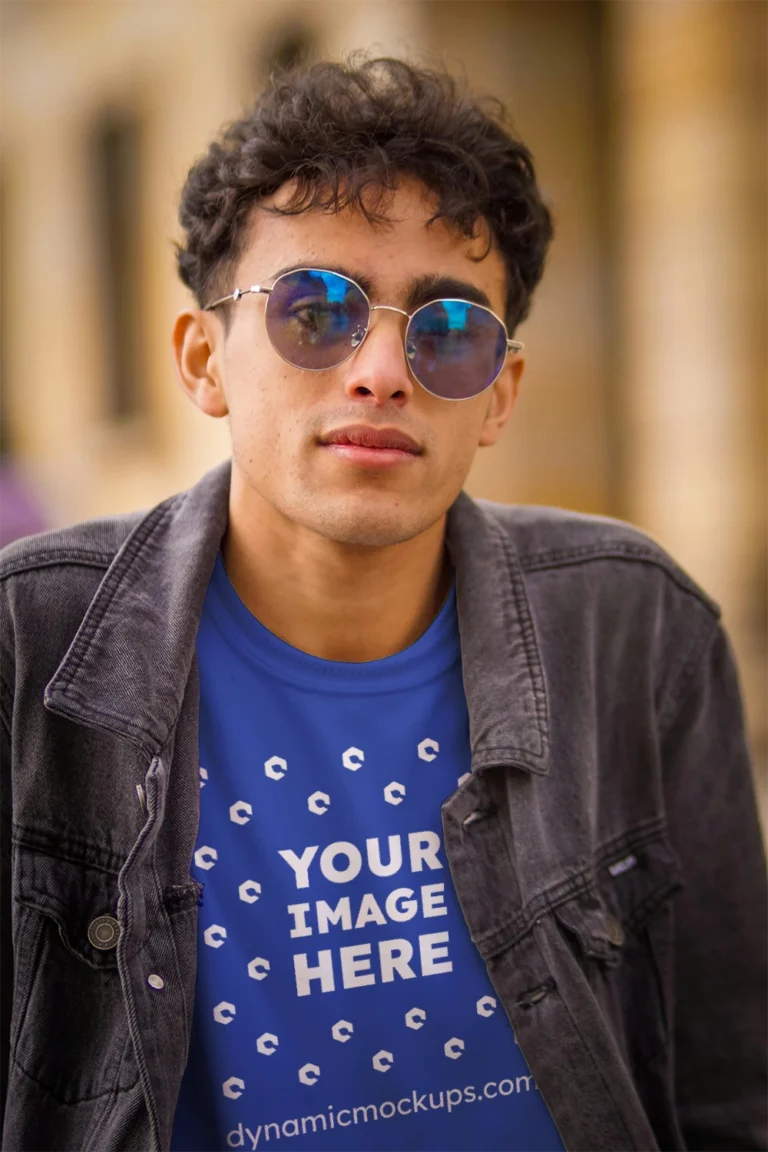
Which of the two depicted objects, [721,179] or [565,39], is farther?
[565,39]

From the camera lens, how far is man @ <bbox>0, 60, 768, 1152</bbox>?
195 centimetres

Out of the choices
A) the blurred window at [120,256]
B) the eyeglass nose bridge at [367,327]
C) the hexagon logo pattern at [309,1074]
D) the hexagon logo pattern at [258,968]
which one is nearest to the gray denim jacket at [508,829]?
the hexagon logo pattern at [258,968]

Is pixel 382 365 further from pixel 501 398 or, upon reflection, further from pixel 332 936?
pixel 332 936

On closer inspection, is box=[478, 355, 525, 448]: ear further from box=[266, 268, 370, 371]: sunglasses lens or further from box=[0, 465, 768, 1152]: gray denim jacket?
box=[266, 268, 370, 371]: sunglasses lens

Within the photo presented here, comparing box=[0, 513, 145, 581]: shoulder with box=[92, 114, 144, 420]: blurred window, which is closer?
box=[0, 513, 145, 581]: shoulder

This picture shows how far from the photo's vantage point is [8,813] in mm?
1997

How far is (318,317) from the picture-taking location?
6.91 ft

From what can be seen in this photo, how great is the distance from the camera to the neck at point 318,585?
7.42 feet

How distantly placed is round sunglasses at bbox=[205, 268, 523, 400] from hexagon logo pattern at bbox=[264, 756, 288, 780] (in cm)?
72

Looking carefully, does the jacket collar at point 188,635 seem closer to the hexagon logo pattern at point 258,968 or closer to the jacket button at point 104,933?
the jacket button at point 104,933

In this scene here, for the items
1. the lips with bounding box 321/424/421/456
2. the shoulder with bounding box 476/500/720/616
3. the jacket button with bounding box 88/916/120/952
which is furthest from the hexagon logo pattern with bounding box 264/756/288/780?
the shoulder with bounding box 476/500/720/616

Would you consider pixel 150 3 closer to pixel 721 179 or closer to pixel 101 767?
pixel 721 179

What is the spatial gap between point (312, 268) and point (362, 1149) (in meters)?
1.56

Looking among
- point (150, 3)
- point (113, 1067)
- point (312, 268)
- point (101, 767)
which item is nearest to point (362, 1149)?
point (113, 1067)
